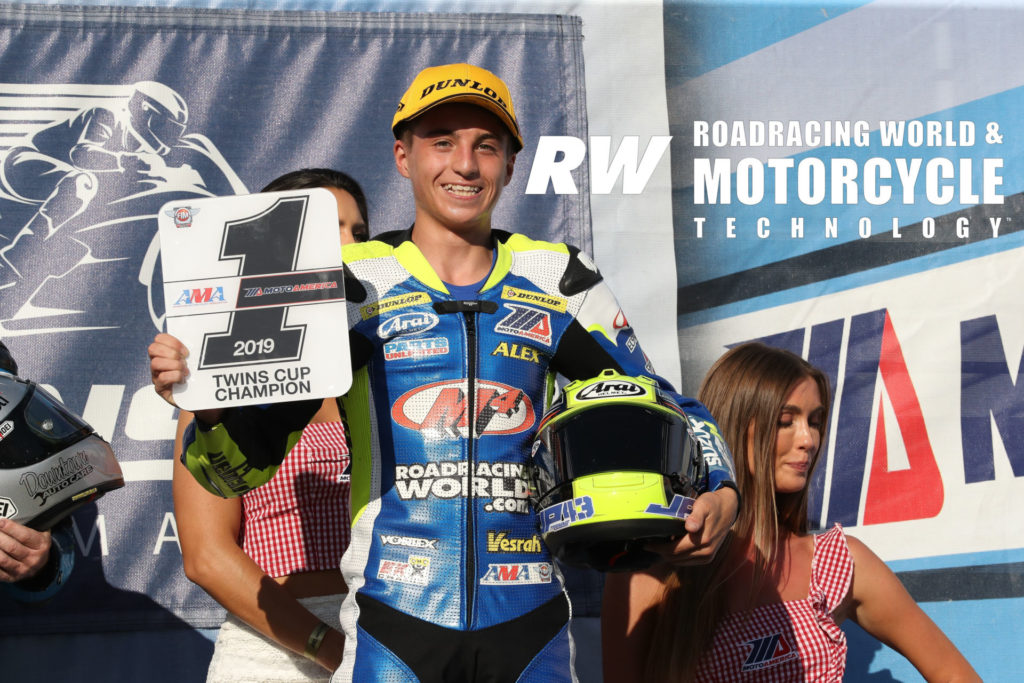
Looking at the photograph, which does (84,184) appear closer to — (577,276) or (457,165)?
(457,165)

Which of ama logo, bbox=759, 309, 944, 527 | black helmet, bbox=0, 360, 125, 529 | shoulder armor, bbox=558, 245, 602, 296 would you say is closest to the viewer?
shoulder armor, bbox=558, 245, 602, 296

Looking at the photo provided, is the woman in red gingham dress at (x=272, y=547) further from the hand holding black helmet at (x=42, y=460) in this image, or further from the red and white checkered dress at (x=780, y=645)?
the red and white checkered dress at (x=780, y=645)

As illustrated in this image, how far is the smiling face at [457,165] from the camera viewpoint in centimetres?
196

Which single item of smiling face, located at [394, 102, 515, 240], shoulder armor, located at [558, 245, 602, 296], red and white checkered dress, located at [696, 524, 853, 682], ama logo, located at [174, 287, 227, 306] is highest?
smiling face, located at [394, 102, 515, 240]

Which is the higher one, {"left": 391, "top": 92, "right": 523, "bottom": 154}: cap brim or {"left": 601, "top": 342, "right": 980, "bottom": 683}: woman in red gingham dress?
{"left": 391, "top": 92, "right": 523, "bottom": 154}: cap brim

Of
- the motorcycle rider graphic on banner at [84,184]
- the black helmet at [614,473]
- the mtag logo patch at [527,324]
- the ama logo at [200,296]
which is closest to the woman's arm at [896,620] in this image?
the black helmet at [614,473]

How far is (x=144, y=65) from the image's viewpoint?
3.26 metres

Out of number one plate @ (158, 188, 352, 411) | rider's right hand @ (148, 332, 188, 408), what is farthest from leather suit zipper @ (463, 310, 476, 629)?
rider's right hand @ (148, 332, 188, 408)

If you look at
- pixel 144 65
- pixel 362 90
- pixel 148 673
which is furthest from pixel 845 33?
pixel 148 673

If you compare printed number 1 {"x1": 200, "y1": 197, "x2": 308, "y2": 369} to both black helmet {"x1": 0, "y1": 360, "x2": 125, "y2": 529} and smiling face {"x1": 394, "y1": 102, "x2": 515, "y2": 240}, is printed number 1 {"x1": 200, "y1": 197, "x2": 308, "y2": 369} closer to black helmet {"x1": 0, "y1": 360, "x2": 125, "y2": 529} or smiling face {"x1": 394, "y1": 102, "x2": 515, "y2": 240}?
smiling face {"x1": 394, "y1": 102, "x2": 515, "y2": 240}

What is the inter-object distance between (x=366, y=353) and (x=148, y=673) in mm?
1720

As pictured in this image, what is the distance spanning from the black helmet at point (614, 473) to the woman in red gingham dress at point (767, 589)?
80 cm

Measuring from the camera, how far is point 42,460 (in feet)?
7.92

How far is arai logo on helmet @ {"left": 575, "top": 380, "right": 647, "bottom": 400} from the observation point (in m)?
1.82
